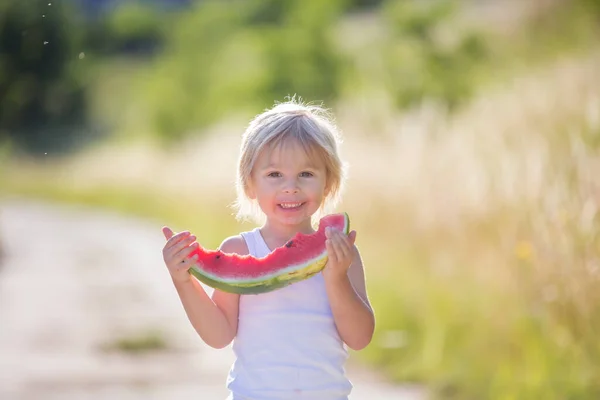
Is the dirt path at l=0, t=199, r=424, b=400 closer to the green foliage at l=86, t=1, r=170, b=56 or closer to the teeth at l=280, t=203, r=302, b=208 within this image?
the teeth at l=280, t=203, r=302, b=208

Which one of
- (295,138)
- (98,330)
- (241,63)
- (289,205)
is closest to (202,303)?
(289,205)

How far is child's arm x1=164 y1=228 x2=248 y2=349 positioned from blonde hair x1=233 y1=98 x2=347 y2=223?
37 centimetres

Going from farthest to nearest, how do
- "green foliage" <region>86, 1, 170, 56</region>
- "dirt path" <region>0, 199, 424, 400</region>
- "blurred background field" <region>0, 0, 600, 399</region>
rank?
"green foliage" <region>86, 1, 170, 56</region>
"dirt path" <region>0, 199, 424, 400</region>
"blurred background field" <region>0, 0, 600, 399</region>

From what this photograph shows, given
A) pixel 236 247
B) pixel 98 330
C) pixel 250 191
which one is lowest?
pixel 236 247

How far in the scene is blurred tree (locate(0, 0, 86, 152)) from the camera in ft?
117

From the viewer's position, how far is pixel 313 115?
3508 mm

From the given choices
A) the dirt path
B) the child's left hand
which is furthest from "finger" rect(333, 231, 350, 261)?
the dirt path

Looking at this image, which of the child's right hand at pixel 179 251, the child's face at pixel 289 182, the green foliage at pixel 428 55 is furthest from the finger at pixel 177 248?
the green foliage at pixel 428 55

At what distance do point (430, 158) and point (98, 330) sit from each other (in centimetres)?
340

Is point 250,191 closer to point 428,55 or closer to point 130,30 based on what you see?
point 428,55

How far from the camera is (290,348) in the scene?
10.7ft

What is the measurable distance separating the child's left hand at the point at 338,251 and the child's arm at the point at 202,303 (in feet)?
1.40

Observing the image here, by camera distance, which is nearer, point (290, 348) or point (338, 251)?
point (338, 251)

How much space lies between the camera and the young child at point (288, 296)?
127 inches
